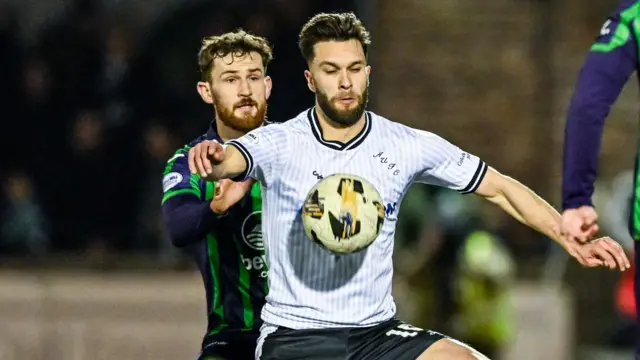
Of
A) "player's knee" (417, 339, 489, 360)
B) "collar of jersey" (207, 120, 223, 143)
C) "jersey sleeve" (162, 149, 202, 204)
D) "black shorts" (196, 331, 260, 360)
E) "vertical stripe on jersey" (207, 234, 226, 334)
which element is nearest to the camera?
"player's knee" (417, 339, 489, 360)

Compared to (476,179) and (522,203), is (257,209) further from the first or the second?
(522,203)

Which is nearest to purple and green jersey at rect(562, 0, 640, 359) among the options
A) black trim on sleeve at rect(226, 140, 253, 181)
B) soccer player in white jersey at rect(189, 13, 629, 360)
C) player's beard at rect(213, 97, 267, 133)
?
soccer player in white jersey at rect(189, 13, 629, 360)

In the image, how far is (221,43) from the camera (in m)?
6.59

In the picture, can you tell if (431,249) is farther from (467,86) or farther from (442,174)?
(442,174)

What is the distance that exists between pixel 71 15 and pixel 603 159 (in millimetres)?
4495

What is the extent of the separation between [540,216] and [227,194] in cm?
121

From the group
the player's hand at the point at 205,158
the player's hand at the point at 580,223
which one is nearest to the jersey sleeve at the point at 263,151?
the player's hand at the point at 205,158

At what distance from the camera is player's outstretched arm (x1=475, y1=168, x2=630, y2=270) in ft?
17.3

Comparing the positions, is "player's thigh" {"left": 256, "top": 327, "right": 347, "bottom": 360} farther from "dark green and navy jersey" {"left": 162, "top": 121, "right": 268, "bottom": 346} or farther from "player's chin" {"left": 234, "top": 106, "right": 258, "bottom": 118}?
"player's chin" {"left": 234, "top": 106, "right": 258, "bottom": 118}

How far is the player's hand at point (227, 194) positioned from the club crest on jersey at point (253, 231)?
15.8 inches

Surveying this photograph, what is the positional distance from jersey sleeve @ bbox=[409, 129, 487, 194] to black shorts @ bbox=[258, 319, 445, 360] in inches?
24.1

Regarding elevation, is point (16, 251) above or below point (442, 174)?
below

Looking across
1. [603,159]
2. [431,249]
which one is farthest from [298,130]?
[603,159]

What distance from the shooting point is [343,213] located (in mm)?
5293
